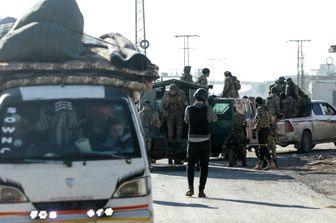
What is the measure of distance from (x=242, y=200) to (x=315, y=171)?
5.26 metres

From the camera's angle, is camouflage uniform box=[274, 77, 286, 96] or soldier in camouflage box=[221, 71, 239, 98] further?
camouflage uniform box=[274, 77, 286, 96]

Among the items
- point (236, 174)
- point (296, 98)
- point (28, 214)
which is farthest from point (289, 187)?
point (296, 98)

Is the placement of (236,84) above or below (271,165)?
above

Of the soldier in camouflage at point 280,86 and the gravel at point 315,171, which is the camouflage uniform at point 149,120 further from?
the soldier in camouflage at point 280,86

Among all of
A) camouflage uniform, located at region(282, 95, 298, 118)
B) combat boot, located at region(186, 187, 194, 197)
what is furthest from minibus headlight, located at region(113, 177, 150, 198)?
camouflage uniform, located at region(282, 95, 298, 118)

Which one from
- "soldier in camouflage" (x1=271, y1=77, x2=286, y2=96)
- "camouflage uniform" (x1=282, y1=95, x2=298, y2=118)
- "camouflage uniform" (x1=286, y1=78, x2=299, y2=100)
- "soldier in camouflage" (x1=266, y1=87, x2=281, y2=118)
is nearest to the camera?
"soldier in camouflage" (x1=266, y1=87, x2=281, y2=118)

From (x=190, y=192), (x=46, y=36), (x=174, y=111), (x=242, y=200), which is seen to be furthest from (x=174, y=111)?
(x=46, y=36)

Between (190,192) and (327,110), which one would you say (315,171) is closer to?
(190,192)

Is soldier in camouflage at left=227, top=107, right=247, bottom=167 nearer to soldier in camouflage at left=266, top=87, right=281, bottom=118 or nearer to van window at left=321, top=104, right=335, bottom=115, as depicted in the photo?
soldier in camouflage at left=266, top=87, right=281, bottom=118

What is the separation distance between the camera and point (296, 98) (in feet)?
74.5

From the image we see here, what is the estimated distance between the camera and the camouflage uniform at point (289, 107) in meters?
22.4

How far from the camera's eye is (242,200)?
11625mm

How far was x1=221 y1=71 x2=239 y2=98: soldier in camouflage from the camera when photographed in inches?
815

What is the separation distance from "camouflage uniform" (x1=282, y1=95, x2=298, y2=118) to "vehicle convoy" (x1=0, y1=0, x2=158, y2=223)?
15.7 meters
